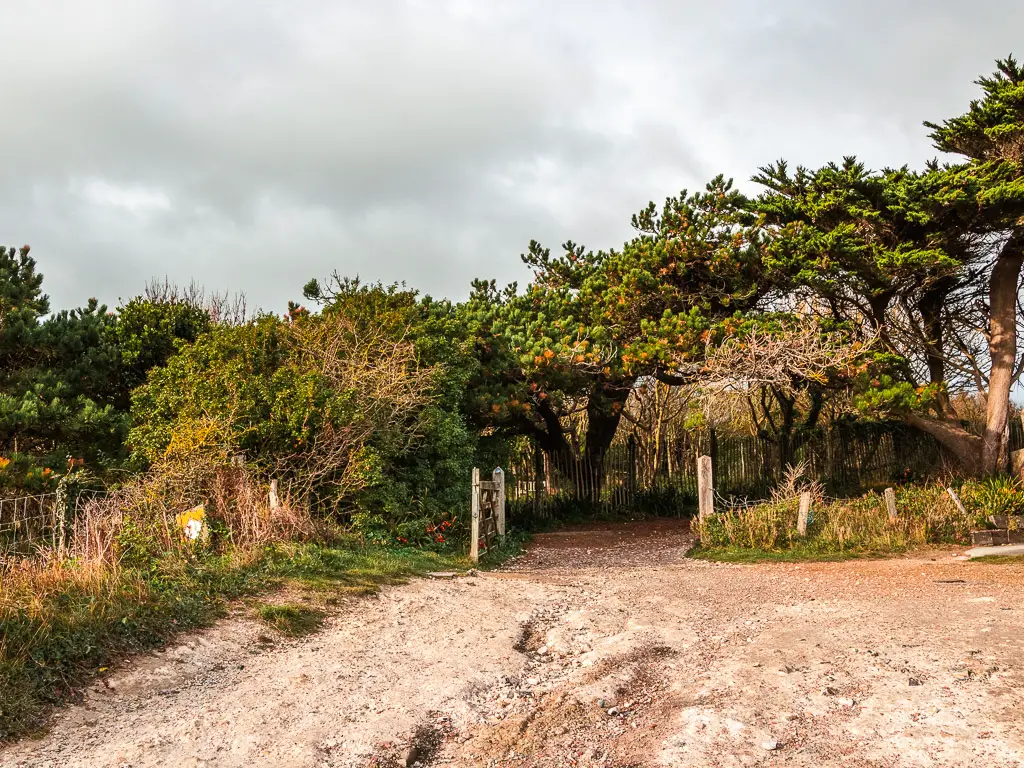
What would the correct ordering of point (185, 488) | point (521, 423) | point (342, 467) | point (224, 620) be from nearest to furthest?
point (224, 620) → point (185, 488) → point (342, 467) → point (521, 423)

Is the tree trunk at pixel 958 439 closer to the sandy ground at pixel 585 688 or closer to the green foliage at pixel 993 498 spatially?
the green foliage at pixel 993 498

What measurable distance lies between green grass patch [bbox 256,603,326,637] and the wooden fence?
11.4 metres

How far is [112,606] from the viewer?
612cm

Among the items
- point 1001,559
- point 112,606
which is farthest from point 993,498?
point 112,606

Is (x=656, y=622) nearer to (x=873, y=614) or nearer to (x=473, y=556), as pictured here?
(x=873, y=614)

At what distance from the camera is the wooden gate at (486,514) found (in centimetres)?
1152

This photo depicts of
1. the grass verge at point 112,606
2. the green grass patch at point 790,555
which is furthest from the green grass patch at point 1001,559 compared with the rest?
the grass verge at point 112,606

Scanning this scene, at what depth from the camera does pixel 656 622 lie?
7.40 meters

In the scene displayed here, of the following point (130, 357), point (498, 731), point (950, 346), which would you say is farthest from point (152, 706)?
point (950, 346)

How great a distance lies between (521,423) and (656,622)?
10.9m

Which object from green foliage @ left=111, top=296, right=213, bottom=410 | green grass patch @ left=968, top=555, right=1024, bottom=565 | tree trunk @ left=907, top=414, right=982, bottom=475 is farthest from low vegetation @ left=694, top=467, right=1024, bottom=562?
green foliage @ left=111, top=296, right=213, bottom=410

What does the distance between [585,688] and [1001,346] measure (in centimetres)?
1351

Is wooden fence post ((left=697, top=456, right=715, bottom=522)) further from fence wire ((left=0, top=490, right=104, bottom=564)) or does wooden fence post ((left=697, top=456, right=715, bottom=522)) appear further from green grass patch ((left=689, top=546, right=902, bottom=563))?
fence wire ((left=0, top=490, right=104, bottom=564))

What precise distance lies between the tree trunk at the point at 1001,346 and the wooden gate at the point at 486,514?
9.34 metres
